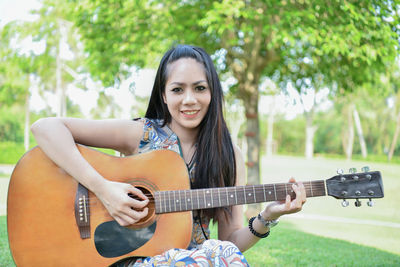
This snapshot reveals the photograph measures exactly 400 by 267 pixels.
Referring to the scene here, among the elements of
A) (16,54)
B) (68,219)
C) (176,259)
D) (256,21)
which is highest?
(16,54)

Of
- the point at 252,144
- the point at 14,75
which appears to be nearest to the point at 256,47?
the point at 252,144

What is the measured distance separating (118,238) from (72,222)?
278 mm

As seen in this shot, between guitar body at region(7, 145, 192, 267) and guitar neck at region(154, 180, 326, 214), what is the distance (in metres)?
0.05

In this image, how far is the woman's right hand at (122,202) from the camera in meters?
2.09

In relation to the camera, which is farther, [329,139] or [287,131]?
[287,131]

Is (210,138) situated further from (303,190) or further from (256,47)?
(256,47)

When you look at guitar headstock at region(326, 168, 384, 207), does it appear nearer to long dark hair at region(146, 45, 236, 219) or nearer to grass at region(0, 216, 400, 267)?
long dark hair at region(146, 45, 236, 219)

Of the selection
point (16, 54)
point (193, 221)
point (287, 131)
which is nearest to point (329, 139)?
point (287, 131)

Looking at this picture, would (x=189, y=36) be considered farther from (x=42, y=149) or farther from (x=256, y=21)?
(x=42, y=149)

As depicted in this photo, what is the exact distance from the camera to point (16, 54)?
9.65 meters

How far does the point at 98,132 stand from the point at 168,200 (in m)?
0.63

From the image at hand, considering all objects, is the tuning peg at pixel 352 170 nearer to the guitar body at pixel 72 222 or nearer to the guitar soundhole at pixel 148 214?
the guitar body at pixel 72 222

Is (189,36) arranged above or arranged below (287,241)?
above

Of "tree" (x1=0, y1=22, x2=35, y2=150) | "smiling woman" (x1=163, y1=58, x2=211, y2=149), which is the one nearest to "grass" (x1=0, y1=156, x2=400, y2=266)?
"smiling woman" (x1=163, y1=58, x2=211, y2=149)
